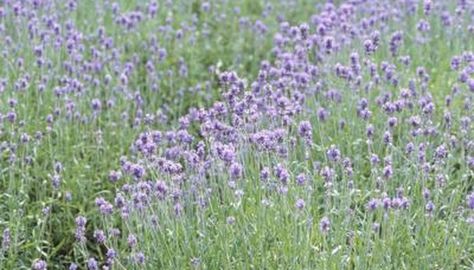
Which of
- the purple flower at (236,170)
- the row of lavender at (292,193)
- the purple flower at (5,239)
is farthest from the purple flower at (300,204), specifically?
the purple flower at (5,239)

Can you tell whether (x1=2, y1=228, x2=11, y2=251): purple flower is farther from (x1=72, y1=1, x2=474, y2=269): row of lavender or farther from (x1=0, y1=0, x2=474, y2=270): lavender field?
(x1=72, y1=1, x2=474, y2=269): row of lavender

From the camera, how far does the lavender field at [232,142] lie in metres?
4.04

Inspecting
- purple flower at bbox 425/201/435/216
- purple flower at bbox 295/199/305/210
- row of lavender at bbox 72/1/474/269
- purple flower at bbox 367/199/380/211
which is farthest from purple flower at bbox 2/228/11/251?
purple flower at bbox 425/201/435/216

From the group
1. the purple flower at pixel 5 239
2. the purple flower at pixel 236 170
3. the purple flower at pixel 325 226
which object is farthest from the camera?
the purple flower at pixel 5 239

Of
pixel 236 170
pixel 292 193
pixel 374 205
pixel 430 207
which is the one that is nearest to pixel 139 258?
pixel 236 170

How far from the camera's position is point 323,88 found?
19.1ft

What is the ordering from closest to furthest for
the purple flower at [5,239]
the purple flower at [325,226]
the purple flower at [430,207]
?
1. the purple flower at [325,226]
2. the purple flower at [430,207]
3. the purple flower at [5,239]

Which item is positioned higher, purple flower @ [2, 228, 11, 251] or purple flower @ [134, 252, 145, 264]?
purple flower @ [2, 228, 11, 251]

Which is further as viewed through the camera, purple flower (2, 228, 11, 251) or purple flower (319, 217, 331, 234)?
purple flower (2, 228, 11, 251)

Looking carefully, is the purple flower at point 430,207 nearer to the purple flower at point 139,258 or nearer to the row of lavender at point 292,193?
the row of lavender at point 292,193

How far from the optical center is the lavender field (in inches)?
159

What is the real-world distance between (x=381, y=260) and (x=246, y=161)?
36.6 inches

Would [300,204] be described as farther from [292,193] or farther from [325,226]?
[292,193]

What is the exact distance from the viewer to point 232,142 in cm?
441
